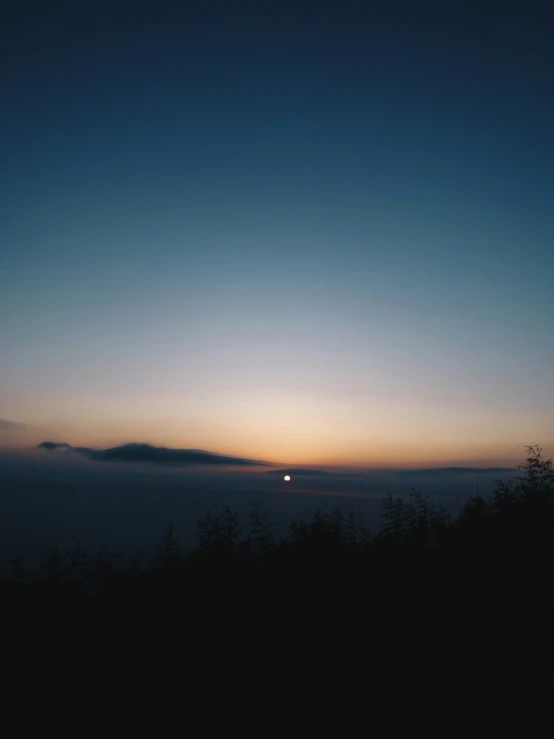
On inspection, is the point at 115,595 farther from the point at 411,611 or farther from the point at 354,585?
the point at 411,611

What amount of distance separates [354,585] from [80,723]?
751 cm

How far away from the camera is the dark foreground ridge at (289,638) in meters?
9.23

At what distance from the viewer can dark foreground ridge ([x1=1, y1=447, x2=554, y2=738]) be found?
923 centimetres

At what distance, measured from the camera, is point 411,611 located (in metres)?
11.5

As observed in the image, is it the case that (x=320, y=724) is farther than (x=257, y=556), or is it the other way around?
(x=257, y=556)

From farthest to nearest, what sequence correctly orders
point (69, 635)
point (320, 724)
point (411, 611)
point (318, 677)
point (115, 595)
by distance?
point (115, 595), point (69, 635), point (411, 611), point (318, 677), point (320, 724)

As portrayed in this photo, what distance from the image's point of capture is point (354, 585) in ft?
43.1

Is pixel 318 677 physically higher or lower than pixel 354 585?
lower

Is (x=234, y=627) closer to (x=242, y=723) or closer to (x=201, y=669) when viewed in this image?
(x=201, y=669)

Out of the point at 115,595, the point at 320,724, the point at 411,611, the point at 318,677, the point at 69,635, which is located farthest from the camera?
the point at 115,595

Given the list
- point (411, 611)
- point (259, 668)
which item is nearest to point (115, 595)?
point (259, 668)

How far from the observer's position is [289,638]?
36.1 ft

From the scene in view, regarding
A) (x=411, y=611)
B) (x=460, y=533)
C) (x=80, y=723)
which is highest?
(x=460, y=533)

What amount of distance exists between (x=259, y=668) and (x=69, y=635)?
19.0ft
